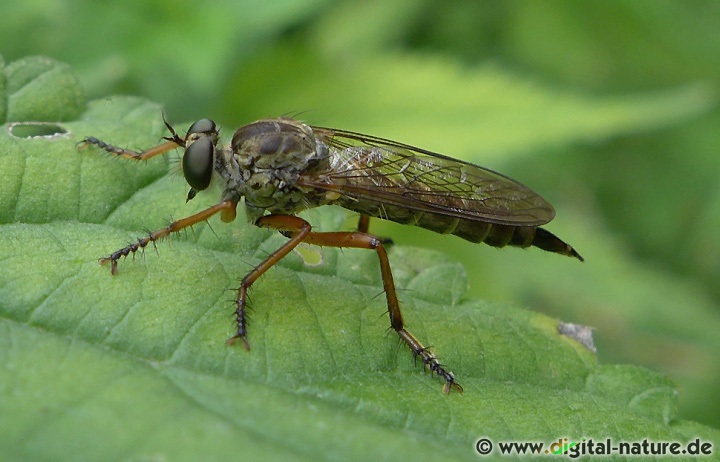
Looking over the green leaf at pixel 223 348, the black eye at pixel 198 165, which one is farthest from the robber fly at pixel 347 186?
the green leaf at pixel 223 348

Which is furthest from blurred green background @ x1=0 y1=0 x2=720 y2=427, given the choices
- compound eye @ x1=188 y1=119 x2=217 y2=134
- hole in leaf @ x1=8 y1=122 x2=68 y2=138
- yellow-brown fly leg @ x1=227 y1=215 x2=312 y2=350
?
yellow-brown fly leg @ x1=227 y1=215 x2=312 y2=350

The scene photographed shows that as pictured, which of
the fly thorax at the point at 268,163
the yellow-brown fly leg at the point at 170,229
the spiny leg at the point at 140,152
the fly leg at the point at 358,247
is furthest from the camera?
the fly thorax at the point at 268,163

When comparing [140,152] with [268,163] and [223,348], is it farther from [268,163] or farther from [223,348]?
[223,348]

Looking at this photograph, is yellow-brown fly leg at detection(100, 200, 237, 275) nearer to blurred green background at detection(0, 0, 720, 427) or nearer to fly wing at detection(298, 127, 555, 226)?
fly wing at detection(298, 127, 555, 226)

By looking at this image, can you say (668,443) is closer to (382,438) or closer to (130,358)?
(382,438)

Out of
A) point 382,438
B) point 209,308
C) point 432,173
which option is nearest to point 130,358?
point 209,308

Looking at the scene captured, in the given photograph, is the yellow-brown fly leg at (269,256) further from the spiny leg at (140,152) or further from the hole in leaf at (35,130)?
the hole in leaf at (35,130)

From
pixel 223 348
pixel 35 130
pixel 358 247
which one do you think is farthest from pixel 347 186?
pixel 35 130
